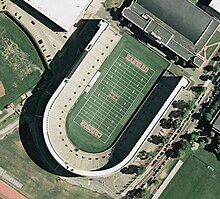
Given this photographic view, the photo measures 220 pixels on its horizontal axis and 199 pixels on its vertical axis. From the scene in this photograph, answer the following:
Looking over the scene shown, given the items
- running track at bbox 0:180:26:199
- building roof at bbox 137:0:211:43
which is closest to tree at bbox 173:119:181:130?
building roof at bbox 137:0:211:43

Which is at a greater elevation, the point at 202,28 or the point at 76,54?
the point at 202,28

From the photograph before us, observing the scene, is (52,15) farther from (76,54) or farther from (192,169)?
(192,169)

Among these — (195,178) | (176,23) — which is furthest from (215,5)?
(195,178)

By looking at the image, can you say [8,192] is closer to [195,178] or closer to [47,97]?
[47,97]

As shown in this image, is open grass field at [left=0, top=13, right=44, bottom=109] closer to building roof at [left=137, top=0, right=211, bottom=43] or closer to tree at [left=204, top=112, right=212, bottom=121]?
building roof at [left=137, top=0, right=211, bottom=43]

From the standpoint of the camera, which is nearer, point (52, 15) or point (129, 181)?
point (52, 15)

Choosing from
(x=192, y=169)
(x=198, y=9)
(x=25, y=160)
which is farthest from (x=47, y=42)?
(x=192, y=169)
